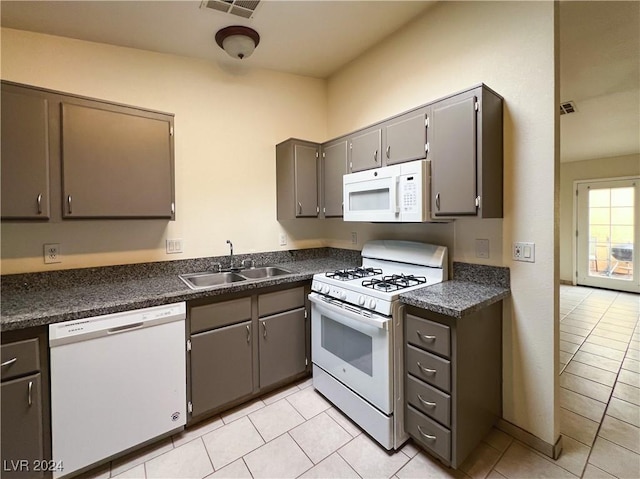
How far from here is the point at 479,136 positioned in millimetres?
1545

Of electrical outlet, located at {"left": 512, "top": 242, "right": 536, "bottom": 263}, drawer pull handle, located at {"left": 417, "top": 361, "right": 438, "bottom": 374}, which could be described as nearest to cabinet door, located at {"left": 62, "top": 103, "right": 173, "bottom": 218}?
drawer pull handle, located at {"left": 417, "top": 361, "right": 438, "bottom": 374}

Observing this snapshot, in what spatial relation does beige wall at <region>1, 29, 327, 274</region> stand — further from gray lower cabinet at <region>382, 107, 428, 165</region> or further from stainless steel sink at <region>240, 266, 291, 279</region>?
gray lower cabinet at <region>382, 107, 428, 165</region>

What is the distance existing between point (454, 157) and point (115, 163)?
2.07 metres

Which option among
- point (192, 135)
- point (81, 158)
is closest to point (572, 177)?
point (192, 135)

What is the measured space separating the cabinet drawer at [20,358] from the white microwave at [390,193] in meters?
1.98

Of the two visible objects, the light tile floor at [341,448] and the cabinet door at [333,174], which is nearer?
the light tile floor at [341,448]

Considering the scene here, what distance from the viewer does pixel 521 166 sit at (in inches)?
64.1

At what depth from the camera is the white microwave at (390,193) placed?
69.5 inches

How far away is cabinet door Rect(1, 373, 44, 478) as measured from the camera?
1280 mm

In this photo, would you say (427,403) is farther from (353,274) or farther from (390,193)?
(390,193)

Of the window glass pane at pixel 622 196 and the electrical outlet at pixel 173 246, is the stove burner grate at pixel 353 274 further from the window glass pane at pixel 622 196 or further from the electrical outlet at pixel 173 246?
the window glass pane at pixel 622 196

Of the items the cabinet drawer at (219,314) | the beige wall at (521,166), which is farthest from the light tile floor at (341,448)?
the cabinet drawer at (219,314)

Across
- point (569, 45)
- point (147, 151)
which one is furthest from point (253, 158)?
point (569, 45)

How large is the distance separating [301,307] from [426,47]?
2.16 metres
